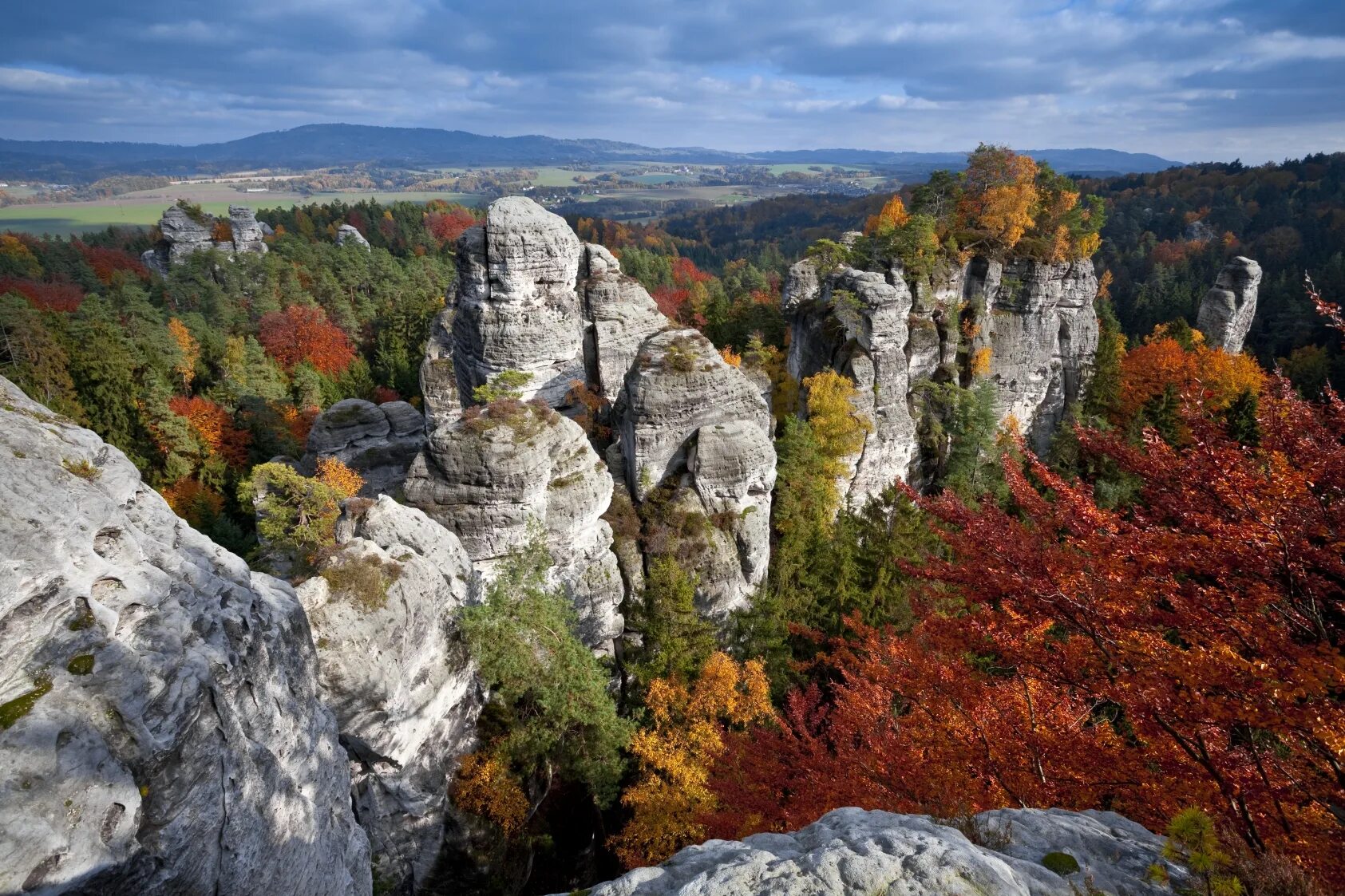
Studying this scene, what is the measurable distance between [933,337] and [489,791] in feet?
103

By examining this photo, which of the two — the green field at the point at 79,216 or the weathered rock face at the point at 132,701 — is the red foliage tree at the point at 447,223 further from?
the weathered rock face at the point at 132,701

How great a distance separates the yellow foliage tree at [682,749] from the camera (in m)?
16.6

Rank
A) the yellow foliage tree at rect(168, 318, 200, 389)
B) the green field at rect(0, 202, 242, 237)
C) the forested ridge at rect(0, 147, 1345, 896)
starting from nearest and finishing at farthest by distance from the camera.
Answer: the forested ridge at rect(0, 147, 1345, 896), the yellow foliage tree at rect(168, 318, 200, 389), the green field at rect(0, 202, 242, 237)

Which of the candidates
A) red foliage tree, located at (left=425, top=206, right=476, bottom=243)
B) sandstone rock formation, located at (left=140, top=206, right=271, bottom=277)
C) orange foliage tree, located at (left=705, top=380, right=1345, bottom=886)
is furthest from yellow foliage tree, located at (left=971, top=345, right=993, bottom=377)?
red foliage tree, located at (left=425, top=206, right=476, bottom=243)

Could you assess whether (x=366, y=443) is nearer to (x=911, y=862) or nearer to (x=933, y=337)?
(x=933, y=337)

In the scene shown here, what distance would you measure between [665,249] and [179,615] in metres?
125

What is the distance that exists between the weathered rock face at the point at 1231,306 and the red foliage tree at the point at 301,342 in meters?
72.3

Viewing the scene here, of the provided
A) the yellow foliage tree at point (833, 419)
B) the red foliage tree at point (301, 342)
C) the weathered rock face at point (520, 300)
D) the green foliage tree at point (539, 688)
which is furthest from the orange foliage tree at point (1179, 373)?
the red foliage tree at point (301, 342)

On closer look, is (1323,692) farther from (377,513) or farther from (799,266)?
(799,266)

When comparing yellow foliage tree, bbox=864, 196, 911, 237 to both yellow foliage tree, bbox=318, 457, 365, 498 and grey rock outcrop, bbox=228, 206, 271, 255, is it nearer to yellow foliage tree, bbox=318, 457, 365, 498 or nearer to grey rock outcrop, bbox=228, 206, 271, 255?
yellow foliage tree, bbox=318, 457, 365, 498

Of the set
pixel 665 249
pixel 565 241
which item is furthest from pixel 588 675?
pixel 665 249

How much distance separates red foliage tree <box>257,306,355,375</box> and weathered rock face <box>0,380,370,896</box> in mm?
48287

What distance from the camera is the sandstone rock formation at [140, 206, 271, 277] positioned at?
228 feet

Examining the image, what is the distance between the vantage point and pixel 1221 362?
4200cm
